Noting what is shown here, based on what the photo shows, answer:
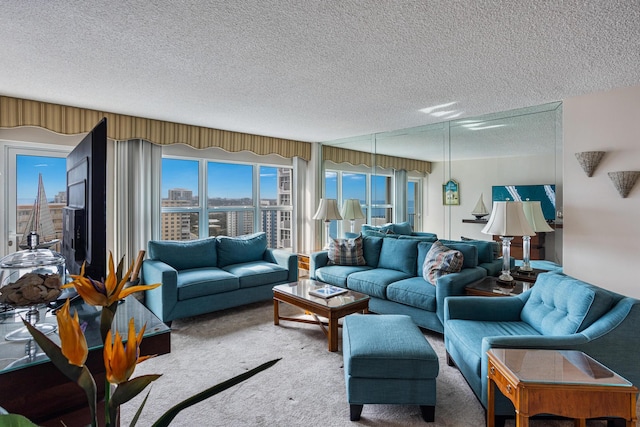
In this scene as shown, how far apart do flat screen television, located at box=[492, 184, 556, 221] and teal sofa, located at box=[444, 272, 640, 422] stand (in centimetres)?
154

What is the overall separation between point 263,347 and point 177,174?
9.23 ft

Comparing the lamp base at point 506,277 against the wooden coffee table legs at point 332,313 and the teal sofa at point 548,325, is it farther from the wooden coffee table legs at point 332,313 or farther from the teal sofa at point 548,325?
the wooden coffee table legs at point 332,313

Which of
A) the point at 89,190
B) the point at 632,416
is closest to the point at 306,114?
the point at 89,190

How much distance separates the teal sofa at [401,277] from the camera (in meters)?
3.18

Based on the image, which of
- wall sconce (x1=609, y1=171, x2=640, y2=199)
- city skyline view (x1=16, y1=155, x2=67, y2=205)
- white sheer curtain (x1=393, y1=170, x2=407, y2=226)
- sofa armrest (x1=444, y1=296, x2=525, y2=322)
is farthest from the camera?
white sheer curtain (x1=393, y1=170, x2=407, y2=226)

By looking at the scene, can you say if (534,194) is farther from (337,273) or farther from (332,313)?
(332,313)

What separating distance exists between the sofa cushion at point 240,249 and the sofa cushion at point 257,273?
0.34ft

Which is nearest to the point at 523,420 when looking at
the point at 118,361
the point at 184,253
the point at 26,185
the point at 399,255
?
the point at 118,361

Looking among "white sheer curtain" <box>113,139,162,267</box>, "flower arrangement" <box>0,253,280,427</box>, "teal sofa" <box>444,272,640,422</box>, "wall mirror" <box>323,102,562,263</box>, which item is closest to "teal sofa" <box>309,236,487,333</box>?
"teal sofa" <box>444,272,640,422</box>

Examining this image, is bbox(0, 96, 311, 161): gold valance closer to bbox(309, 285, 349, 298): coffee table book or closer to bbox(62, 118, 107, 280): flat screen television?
bbox(62, 118, 107, 280): flat screen television

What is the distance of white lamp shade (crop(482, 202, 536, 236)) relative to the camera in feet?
9.95

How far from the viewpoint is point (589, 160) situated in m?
3.24

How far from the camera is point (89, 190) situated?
1465 millimetres

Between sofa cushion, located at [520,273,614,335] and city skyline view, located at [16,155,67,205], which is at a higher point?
city skyline view, located at [16,155,67,205]
